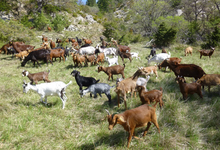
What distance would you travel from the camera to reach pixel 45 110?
5.23 meters

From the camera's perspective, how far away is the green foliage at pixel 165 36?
1780 centimetres

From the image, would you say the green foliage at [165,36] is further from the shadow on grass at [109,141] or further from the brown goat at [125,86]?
the shadow on grass at [109,141]

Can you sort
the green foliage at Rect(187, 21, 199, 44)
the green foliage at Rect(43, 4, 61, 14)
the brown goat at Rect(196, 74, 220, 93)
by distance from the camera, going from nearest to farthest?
the brown goat at Rect(196, 74, 220, 93) → the green foliage at Rect(187, 21, 199, 44) → the green foliage at Rect(43, 4, 61, 14)

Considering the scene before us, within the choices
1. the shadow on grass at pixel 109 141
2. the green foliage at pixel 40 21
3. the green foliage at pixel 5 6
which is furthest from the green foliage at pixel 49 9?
the shadow on grass at pixel 109 141

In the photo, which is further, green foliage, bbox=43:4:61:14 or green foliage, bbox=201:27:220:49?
green foliage, bbox=43:4:61:14

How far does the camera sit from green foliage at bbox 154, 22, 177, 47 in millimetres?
17797

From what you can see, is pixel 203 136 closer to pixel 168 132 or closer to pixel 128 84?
pixel 168 132

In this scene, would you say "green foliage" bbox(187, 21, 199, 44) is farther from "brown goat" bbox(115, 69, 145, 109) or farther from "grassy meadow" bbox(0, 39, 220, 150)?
"brown goat" bbox(115, 69, 145, 109)

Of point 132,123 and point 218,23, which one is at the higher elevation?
point 218,23

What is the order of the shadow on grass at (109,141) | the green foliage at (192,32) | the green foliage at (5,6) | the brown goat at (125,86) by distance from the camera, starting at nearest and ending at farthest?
the shadow on grass at (109,141) < the brown goat at (125,86) < the green foliage at (192,32) < the green foliage at (5,6)

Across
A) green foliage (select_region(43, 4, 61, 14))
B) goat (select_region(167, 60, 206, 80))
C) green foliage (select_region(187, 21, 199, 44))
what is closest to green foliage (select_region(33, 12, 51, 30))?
green foliage (select_region(43, 4, 61, 14))

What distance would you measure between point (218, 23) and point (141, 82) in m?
22.5

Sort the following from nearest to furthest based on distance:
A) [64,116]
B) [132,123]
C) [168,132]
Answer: [132,123], [168,132], [64,116]

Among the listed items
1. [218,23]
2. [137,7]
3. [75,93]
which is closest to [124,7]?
[137,7]
